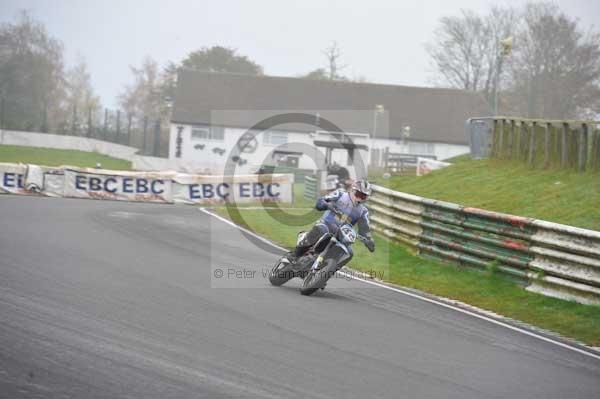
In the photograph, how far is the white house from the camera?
5838 cm

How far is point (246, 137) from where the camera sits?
5800 centimetres

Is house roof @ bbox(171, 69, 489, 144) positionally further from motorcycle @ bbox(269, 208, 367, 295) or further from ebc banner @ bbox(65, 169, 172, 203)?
motorcycle @ bbox(269, 208, 367, 295)

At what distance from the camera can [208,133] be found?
59.0 meters

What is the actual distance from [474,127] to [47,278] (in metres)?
17.4

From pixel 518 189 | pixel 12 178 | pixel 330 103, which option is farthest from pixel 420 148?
pixel 518 189

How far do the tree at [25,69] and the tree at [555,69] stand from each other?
3848 cm

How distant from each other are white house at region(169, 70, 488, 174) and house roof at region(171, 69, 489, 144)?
0.08 meters

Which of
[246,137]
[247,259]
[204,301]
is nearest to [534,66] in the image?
[246,137]

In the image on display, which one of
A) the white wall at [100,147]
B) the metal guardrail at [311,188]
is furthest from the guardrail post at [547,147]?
the white wall at [100,147]

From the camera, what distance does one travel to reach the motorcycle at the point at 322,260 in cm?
1052

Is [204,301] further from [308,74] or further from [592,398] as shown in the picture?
[308,74]

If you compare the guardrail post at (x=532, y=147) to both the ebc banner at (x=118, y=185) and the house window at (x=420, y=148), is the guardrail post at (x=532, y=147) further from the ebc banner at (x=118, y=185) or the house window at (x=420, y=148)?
the house window at (x=420, y=148)

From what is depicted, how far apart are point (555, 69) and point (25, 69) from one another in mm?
44629

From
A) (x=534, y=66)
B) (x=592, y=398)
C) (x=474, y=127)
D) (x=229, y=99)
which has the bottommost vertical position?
(x=592, y=398)
